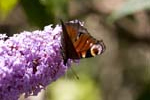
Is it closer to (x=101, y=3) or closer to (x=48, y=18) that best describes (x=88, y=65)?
(x=101, y=3)

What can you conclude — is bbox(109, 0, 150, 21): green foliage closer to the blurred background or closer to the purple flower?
the purple flower

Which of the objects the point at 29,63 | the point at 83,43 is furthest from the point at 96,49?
the point at 29,63

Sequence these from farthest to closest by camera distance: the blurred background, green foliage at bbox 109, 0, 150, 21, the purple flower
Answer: the blurred background
green foliage at bbox 109, 0, 150, 21
the purple flower

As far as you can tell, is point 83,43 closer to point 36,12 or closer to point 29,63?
point 29,63

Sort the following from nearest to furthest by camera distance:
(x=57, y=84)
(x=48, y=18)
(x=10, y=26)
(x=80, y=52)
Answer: (x=80, y=52) → (x=48, y=18) → (x=57, y=84) → (x=10, y=26)

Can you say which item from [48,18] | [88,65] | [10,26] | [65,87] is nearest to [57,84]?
[65,87]

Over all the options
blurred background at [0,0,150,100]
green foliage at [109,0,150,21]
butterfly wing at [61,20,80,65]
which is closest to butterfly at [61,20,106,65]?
butterfly wing at [61,20,80,65]

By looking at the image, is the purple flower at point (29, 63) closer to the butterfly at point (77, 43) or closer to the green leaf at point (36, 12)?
the butterfly at point (77, 43)
